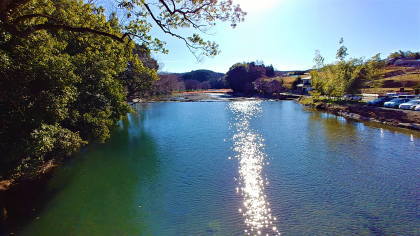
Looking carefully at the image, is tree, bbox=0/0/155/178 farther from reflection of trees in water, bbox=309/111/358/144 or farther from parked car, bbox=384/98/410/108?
parked car, bbox=384/98/410/108

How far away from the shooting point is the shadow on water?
11680 millimetres

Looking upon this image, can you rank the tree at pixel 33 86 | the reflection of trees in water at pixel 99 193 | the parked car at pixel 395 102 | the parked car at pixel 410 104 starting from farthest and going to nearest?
the parked car at pixel 395 102, the parked car at pixel 410 104, the reflection of trees in water at pixel 99 193, the tree at pixel 33 86

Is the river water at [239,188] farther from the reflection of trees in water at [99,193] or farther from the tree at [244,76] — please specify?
the tree at [244,76]

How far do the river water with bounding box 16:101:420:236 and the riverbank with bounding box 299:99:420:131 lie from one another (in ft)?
22.1

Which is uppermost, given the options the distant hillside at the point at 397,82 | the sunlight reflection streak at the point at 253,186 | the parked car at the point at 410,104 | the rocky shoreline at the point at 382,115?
the distant hillside at the point at 397,82

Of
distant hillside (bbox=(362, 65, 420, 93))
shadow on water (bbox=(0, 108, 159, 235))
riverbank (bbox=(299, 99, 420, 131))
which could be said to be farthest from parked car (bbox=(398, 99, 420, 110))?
shadow on water (bbox=(0, 108, 159, 235))

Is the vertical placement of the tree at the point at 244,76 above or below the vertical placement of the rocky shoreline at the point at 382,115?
above

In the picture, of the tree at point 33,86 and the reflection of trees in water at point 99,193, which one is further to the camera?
the reflection of trees in water at point 99,193

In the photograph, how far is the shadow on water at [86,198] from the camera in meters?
11.7

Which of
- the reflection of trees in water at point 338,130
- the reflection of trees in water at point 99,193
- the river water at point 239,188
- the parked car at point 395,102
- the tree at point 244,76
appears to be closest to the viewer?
the river water at point 239,188

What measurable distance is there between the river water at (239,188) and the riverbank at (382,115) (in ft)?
22.1

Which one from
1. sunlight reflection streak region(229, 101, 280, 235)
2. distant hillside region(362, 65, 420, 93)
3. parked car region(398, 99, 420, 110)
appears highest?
distant hillside region(362, 65, 420, 93)

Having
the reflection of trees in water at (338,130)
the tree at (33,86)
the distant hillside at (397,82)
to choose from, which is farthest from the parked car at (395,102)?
the tree at (33,86)

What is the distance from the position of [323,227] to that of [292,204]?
2162mm
